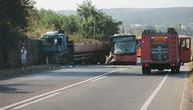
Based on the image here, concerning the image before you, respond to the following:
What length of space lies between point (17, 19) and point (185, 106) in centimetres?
2823

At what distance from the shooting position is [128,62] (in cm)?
5719

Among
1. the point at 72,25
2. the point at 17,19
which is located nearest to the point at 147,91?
the point at 17,19

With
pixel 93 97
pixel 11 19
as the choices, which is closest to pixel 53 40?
pixel 11 19

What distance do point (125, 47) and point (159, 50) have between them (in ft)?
64.6

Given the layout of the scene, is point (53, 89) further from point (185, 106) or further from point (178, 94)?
point (185, 106)

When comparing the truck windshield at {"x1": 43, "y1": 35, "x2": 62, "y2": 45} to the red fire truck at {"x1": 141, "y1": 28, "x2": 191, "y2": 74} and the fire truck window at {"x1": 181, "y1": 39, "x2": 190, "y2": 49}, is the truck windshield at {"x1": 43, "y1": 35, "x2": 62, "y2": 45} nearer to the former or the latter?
the fire truck window at {"x1": 181, "y1": 39, "x2": 190, "y2": 49}

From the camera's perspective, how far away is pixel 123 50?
57.8 meters

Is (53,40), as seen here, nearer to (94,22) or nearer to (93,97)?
(93,97)

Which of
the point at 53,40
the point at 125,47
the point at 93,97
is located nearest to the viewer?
the point at 93,97

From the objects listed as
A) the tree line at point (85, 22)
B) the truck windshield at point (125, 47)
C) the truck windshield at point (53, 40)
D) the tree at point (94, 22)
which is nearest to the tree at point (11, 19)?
the truck windshield at point (53, 40)

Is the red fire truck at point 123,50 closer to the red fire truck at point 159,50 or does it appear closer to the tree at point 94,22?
the red fire truck at point 159,50

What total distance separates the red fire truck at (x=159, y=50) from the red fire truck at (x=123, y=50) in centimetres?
1861

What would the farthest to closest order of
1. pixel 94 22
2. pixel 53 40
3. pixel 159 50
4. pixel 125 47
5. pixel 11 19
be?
pixel 94 22, pixel 125 47, pixel 53 40, pixel 11 19, pixel 159 50

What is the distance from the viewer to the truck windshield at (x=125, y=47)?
57562mm
